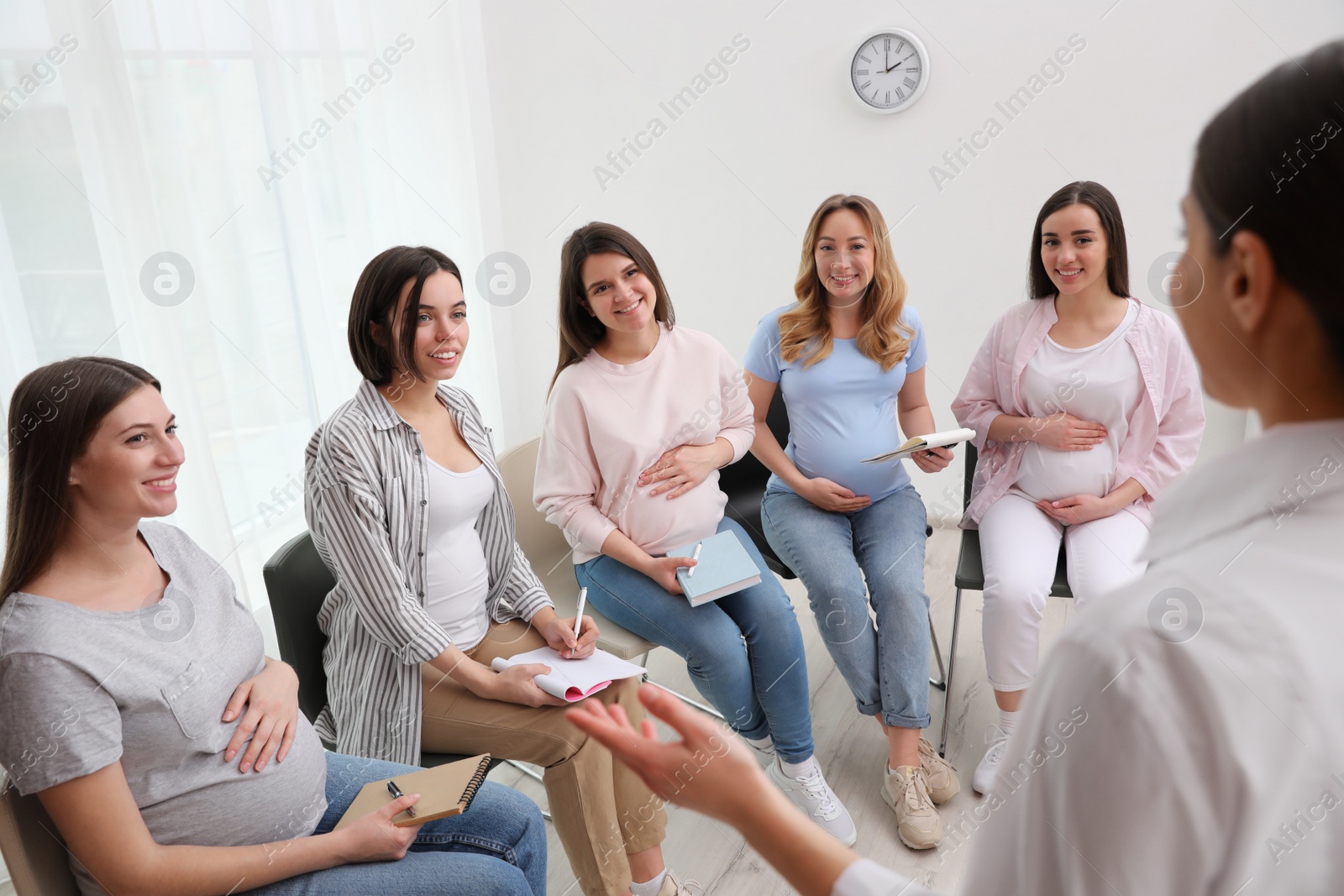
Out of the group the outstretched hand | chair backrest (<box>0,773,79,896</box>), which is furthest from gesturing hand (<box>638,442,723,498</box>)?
the outstretched hand

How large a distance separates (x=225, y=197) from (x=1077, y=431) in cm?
246

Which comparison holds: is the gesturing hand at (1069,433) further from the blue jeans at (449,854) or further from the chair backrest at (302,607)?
the chair backrest at (302,607)

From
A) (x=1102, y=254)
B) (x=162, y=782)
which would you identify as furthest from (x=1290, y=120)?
(x=1102, y=254)

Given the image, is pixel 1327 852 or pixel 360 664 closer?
pixel 1327 852

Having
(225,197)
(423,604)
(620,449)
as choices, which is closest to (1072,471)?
(620,449)

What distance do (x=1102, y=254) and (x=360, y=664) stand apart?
2032mm

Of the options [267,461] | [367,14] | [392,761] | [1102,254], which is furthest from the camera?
[367,14]

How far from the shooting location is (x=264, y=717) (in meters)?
1.42

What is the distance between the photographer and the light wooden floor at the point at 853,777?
203 cm

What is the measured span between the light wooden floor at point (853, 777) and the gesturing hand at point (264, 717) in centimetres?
85

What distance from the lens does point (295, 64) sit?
288 centimetres

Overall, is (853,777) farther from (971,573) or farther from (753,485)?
(753,485)

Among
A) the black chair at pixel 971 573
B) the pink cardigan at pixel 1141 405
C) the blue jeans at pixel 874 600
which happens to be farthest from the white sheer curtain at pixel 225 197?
the pink cardigan at pixel 1141 405

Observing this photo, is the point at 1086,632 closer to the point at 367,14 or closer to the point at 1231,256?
the point at 1231,256
